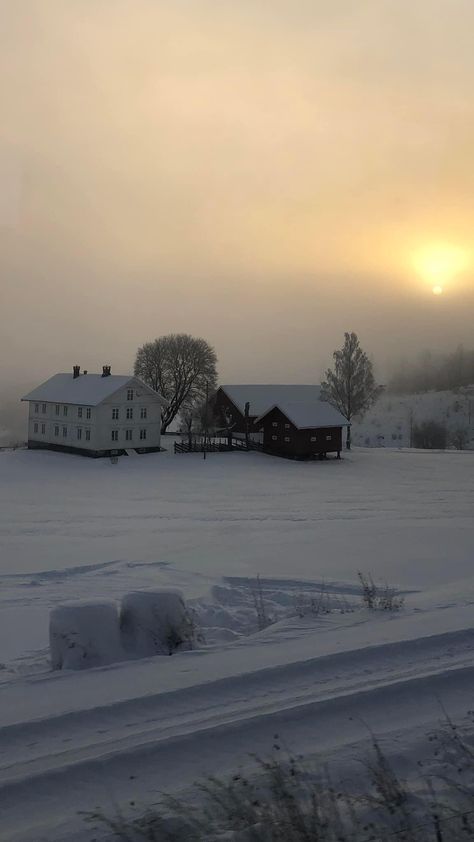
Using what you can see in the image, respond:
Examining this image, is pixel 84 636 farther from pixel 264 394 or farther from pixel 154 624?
pixel 264 394

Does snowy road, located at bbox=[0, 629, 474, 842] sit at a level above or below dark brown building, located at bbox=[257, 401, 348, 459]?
below

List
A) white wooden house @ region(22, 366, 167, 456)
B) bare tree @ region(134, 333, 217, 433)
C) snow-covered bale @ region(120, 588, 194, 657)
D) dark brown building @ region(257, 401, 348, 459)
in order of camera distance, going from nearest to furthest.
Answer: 1. snow-covered bale @ region(120, 588, 194, 657)
2. white wooden house @ region(22, 366, 167, 456)
3. dark brown building @ region(257, 401, 348, 459)
4. bare tree @ region(134, 333, 217, 433)

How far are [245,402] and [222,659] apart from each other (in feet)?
167

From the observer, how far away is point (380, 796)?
4.73m

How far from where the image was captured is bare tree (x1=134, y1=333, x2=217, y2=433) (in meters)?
66.0

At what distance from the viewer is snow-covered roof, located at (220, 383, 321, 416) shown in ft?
190

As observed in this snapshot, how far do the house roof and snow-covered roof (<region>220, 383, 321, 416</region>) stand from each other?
23.4 ft

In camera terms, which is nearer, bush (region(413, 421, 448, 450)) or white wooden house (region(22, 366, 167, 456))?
white wooden house (region(22, 366, 167, 456))

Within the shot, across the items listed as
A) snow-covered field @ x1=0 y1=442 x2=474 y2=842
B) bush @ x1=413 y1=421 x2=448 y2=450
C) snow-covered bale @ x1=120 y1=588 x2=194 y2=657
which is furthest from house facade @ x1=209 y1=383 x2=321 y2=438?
snow-covered bale @ x1=120 y1=588 x2=194 y2=657

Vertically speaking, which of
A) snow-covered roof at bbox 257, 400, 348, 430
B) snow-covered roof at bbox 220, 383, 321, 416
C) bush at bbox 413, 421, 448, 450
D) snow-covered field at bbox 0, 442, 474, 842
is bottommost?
snow-covered field at bbox 0, 442, 474, 842

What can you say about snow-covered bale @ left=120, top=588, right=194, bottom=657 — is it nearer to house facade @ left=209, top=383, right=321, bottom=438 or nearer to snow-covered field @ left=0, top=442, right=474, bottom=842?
snow-covered field @ left=0, top=442, right=474, bottom=842

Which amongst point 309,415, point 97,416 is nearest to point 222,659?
point 97,416

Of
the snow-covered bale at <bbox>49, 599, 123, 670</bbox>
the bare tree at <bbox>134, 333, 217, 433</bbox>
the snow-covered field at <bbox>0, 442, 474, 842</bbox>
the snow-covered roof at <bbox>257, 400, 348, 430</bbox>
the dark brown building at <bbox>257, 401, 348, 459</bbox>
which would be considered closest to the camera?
the snow-covered field at <bbox>0, 442, 474, 842</bbox>

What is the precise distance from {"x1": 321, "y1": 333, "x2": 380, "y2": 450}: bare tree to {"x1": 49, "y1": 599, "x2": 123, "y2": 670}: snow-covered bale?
61712 millimetres
